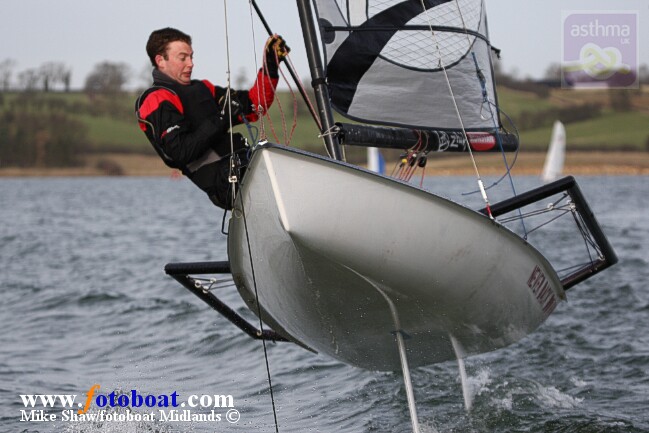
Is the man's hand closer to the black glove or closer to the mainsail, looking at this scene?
the black glove

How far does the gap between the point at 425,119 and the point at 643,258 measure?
10.1 metres

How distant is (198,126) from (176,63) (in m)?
0.37

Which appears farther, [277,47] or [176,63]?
[176,63]

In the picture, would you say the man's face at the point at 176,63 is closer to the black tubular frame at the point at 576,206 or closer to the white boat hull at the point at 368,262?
the white boat hull at the point at 368,262

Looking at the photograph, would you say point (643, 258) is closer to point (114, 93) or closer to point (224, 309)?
point (224, 309)

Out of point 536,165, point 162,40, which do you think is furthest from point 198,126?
point 536,165

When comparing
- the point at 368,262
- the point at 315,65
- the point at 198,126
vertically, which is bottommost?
the point at 368,262

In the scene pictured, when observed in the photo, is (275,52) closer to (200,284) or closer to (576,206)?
(200,284)

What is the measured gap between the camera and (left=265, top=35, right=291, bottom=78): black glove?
4.82 meters

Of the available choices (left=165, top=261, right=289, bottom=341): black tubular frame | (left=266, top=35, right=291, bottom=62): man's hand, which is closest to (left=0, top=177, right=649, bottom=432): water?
(left=165, top=261, right=289, bottom=341): black tubular frame

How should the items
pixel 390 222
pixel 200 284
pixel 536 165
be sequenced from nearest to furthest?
pixel 390 222 < pixel 200 284 < pixel 536 165

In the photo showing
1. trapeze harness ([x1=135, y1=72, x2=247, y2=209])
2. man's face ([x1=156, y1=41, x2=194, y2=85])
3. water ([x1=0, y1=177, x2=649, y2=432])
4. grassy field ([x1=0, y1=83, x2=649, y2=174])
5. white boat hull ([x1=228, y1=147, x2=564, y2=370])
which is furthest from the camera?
Answer: grassy field ([x1=0, y1=83, x2=649, y2=174])

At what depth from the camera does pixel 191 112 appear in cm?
488

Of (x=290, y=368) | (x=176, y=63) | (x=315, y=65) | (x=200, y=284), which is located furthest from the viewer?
(x=290, y=368)
